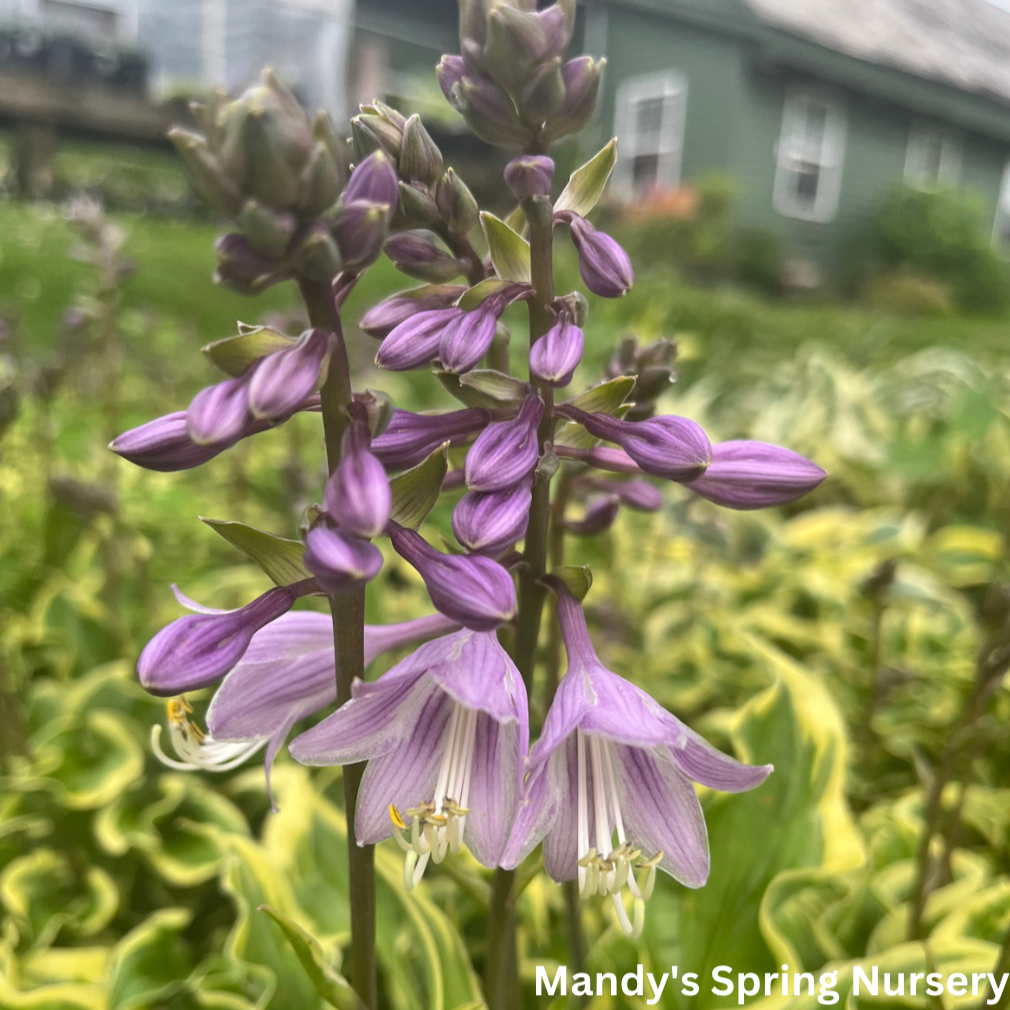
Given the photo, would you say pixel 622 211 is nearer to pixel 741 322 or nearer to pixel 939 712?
pixel 741 322

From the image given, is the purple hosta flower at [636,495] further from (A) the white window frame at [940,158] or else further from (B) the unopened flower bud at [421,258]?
(A) the white window frame at [940,158]

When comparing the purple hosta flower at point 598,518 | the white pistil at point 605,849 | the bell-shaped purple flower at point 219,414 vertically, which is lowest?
the white pistil at point 605,849

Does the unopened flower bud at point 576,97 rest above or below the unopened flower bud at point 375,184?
above

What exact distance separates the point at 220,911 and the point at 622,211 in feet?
56.7

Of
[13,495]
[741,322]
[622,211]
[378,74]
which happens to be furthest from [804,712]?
[378,74]

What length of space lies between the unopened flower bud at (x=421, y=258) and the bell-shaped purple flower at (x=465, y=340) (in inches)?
3.5

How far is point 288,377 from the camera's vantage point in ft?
2.68

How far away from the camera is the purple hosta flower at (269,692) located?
3.47 feet

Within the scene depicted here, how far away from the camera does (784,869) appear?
1723 mm

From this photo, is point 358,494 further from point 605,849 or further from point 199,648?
point 605,849

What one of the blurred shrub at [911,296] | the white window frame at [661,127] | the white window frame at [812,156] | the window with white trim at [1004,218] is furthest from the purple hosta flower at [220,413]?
the window with white trim at [1004,218]

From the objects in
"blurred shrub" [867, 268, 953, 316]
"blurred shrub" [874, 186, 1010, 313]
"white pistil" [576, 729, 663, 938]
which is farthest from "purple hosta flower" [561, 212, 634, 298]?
"blurred shrub" [874, 186, 1010, 313]

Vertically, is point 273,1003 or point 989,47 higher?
point 989,47

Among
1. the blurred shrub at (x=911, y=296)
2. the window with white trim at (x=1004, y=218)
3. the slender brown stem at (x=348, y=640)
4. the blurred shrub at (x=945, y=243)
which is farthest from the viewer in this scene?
the window with white trim at (x=1004, y=218)
